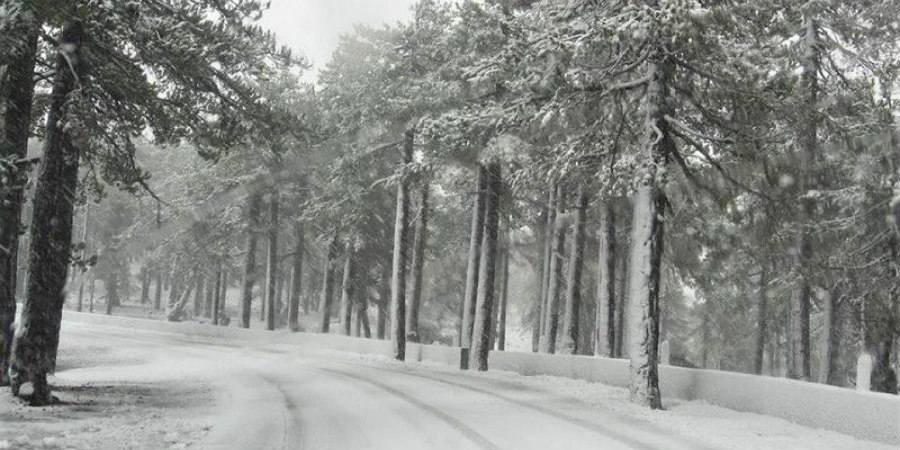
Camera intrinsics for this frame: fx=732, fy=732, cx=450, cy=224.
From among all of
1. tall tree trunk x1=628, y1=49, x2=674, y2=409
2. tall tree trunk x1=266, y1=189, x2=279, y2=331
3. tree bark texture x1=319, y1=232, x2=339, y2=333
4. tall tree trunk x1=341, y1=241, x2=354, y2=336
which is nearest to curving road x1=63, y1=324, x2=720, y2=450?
tall tree trunk x1=628, y1=49, x2=674, y2=409

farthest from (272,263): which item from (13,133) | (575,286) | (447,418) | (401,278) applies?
(447,418)

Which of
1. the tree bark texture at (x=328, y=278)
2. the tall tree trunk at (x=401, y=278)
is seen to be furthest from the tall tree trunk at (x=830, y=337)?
the tree bark texture at (x=328, y=278)

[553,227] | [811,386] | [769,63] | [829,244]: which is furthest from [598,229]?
[811,386]

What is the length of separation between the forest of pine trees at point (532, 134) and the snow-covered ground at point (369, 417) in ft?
4.53

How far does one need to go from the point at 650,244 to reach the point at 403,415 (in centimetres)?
585

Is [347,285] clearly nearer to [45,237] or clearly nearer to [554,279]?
[554,279]

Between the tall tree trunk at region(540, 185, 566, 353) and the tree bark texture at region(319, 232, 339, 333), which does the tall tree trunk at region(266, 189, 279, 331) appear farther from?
the tall tree trunk at region(540, 185, 566, 353)

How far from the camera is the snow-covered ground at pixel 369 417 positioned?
29.1 feet

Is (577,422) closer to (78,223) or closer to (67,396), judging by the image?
(67,396)

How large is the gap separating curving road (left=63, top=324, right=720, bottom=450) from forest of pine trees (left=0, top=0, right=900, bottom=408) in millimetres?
2736

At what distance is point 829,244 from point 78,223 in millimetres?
52410

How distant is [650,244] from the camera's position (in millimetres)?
13688

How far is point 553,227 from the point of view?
26.8m

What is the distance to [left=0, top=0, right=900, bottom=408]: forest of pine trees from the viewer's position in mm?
11914
